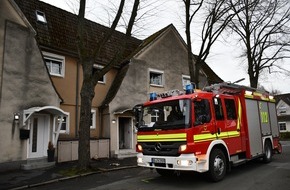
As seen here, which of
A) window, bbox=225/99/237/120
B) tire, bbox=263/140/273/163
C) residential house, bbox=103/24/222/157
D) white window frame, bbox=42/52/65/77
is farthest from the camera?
residential house, bbox=103/24/222/157

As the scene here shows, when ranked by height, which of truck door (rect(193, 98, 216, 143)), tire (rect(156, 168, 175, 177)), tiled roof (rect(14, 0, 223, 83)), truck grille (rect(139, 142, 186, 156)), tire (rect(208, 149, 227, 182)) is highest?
tiled roof (rect(14, 0, 223, 83))

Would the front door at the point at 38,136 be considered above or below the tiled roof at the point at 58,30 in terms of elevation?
below

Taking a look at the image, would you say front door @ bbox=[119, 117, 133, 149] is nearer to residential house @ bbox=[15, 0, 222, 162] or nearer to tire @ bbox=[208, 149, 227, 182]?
residential house @ bbox=[15, 0, 222, 162]

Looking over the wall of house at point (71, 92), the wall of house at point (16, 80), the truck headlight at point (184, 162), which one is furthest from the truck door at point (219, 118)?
the wall of house at point (71, 92)

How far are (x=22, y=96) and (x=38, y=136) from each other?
2.34 meters

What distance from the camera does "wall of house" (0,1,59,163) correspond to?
501 inches

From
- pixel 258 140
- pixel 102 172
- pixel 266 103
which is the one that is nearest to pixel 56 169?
pixel 102 172

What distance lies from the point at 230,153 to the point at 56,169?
7845 millimetres

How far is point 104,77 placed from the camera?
62.4ft

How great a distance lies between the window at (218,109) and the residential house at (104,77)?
897 centimetres

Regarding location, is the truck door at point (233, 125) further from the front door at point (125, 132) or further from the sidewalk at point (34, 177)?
the front door at point (125, 132)

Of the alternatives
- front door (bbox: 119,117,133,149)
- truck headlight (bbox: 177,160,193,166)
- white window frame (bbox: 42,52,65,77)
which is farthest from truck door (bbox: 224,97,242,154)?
white window frame (bbox: 42,52,65,77)

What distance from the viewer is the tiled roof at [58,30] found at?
1628 cm

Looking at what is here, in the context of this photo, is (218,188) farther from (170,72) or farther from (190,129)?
(170,72)
